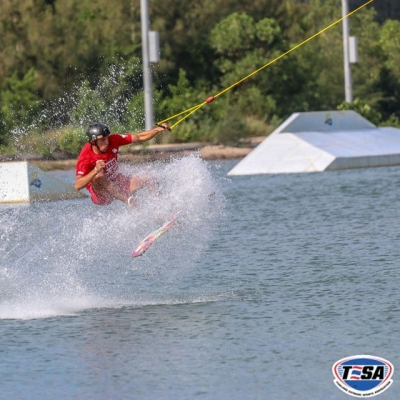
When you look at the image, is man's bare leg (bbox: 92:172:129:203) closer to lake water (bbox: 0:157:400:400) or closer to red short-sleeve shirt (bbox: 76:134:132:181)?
red short-sleeve shirt (bbox: 76:134:132:181)

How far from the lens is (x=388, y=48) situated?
53.9m

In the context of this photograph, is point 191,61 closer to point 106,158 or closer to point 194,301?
point 106,158

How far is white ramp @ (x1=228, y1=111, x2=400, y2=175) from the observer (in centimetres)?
3055

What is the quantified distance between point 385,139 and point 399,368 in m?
25.1

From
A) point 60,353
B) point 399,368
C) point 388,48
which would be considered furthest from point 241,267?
point 388,48

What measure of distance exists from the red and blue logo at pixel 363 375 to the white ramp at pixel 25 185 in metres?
15.4

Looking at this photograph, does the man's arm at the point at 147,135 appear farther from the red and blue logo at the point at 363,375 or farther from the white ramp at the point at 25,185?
the white ramp at the point at 25,185

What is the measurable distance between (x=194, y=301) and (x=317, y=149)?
19511 millimetres

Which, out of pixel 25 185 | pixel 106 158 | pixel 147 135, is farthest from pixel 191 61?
pixel 106 158

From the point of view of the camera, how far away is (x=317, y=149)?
31156 mm

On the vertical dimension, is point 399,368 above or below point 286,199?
above

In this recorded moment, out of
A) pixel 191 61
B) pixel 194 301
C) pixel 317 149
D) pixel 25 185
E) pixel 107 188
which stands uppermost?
pixel 107 188

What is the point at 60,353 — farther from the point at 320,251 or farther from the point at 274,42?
the point at 274,42

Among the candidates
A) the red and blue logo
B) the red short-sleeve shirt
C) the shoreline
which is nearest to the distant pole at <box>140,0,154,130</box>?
the shoreline
